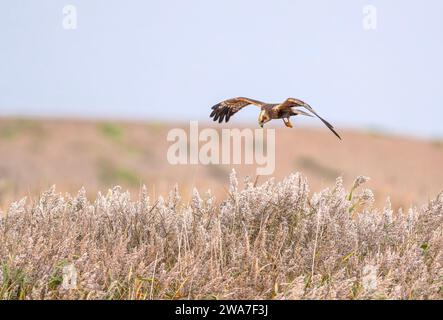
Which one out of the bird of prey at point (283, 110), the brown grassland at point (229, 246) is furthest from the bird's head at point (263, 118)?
the brown grassland at point (229, 246)

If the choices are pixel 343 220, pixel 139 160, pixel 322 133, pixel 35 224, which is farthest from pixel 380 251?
pixel 322 133

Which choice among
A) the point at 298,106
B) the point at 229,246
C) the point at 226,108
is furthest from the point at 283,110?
the point at 229,246

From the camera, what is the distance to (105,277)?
188 inches

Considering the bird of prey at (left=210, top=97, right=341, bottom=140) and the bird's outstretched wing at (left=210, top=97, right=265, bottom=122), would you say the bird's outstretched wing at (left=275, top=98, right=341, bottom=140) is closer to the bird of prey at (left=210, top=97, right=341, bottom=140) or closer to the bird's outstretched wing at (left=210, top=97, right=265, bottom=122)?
the bird of prey at (left=210, top=97, right=341, bottom=140)

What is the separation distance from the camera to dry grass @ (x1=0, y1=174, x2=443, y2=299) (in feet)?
15.4

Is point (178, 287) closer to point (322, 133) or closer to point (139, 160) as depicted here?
point (139, 160)

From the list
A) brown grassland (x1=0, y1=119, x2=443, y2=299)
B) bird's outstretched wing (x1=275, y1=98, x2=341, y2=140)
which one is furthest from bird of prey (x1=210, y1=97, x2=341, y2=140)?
brown grassland (x1=0, y1=119, x2=443, y2=299)

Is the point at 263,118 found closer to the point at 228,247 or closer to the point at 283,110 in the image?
the point at 283,110

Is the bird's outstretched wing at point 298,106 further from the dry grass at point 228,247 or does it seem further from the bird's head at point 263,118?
the dry grass at point 228,247

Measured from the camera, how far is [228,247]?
515cm
